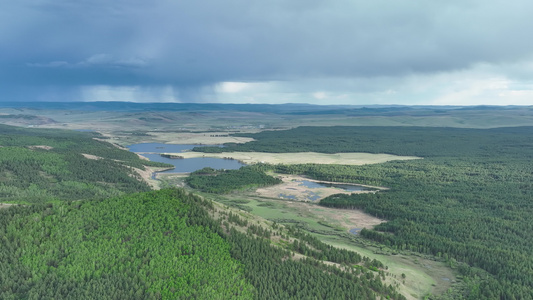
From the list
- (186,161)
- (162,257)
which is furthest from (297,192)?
(186,161)

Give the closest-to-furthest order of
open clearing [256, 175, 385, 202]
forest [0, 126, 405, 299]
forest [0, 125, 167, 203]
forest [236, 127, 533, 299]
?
1. forest [0, 126, 405, 299]
2. forest [236, 127, 533, 299]
3. forest [0, 125, 167, 203]
4. open clearing [256, 175, 385, 202]

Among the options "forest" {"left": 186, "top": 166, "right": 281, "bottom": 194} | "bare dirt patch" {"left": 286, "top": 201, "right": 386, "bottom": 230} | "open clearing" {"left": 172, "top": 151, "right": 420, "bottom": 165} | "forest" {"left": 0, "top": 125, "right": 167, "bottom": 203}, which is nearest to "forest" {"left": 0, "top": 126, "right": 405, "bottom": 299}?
"bare dirt patch" {"left": 286, "top": 201, "right": 386, "bottom": 230}

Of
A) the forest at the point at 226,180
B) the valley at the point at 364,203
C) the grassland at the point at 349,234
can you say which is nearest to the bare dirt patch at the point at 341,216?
the grassland at the point at 349,234

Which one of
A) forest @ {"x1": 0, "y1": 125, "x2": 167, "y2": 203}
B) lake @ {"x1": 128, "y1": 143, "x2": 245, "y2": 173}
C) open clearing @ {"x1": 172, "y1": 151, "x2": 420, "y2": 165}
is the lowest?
lake @ {"x1": 128, "y1": 143, "x2": 245, "y2": 173}

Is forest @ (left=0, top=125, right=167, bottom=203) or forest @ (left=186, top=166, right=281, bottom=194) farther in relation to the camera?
forest @ (left=186, top=166, right=281, bottom=194)

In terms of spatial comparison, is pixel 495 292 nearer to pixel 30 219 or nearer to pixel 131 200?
pixel 131 200

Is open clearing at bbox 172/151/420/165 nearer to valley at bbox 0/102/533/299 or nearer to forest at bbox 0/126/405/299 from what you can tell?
valley at bbox 0/102/533/299

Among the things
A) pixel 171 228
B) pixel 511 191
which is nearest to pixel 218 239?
pixel 171 228
